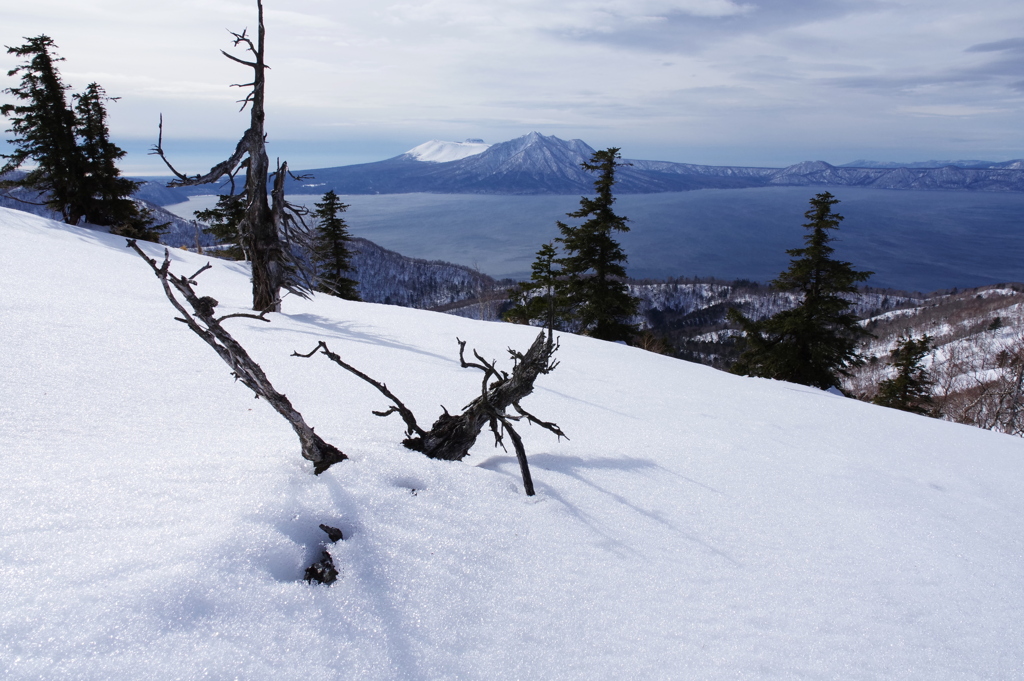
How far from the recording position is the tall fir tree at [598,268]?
23141mm

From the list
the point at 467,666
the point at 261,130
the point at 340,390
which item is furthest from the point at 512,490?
the point at 261,130

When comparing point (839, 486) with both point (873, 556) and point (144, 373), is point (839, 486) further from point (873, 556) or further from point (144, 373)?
point (144, 373)

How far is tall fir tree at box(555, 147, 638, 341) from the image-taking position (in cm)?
2314

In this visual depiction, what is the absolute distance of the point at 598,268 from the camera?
2389 cm

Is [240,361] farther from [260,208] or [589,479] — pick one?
[260,208]

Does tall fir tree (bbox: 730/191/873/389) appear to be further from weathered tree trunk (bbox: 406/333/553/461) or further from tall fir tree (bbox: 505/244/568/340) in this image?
weathered tree trunk (bbox: 406/333/553/461)

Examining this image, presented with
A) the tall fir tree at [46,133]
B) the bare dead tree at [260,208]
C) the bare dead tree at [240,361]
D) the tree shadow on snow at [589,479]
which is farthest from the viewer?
the tall fir tree at [46,133]

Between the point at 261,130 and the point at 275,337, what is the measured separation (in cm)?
553

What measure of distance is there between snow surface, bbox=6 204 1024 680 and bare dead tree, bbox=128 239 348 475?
11cm

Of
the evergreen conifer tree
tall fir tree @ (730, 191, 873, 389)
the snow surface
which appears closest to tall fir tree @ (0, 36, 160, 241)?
the snow surface

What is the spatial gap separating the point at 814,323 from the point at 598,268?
1002 cm


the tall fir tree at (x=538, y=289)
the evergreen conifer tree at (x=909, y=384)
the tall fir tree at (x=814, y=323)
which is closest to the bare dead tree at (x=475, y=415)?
the tall fir tree at (x=538, y=289)

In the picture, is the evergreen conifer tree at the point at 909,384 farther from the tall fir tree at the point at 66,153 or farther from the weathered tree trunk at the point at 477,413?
the tall fir tree at the point at 66,153

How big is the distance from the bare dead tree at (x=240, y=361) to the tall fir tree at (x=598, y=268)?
2189 cm
